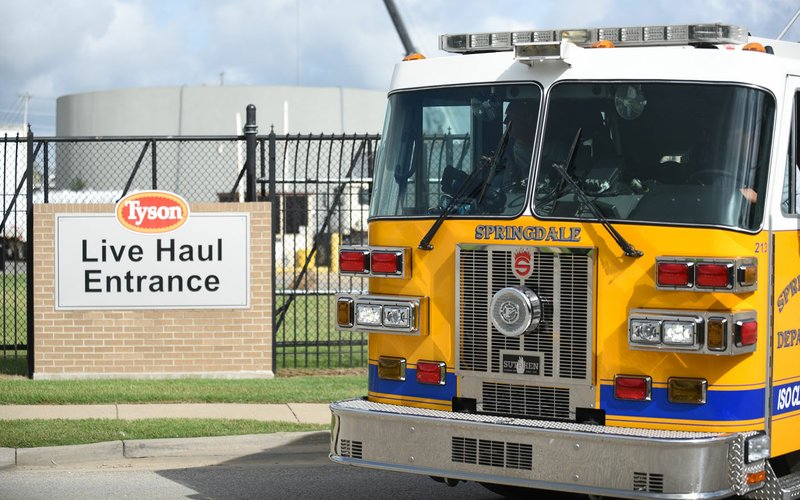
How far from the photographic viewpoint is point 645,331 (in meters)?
6.04

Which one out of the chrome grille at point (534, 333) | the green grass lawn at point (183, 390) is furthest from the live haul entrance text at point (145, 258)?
the chrome grille at point (534, 333)

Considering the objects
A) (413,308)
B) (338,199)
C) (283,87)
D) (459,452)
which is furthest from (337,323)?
(283,87)

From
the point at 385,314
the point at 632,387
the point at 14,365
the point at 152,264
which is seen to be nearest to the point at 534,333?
the point at 632,387

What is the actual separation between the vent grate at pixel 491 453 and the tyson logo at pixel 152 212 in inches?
279

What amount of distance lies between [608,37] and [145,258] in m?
7.34

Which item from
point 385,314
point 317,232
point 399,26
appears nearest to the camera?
point 385,314

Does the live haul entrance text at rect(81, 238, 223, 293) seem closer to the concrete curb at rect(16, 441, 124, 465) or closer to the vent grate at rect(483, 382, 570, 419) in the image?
the concrete curb at rect(16, 441, 124, 465)

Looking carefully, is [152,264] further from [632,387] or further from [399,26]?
[632,387]

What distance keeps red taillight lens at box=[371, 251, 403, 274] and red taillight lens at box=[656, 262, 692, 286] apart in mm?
1607

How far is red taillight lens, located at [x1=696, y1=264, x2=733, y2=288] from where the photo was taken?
5855 mm

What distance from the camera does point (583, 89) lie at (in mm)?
6629

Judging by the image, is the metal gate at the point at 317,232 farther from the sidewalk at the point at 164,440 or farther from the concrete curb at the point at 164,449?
the concrete curb at the point at 164,449

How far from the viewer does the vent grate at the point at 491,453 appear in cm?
623

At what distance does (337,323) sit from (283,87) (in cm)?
4567
